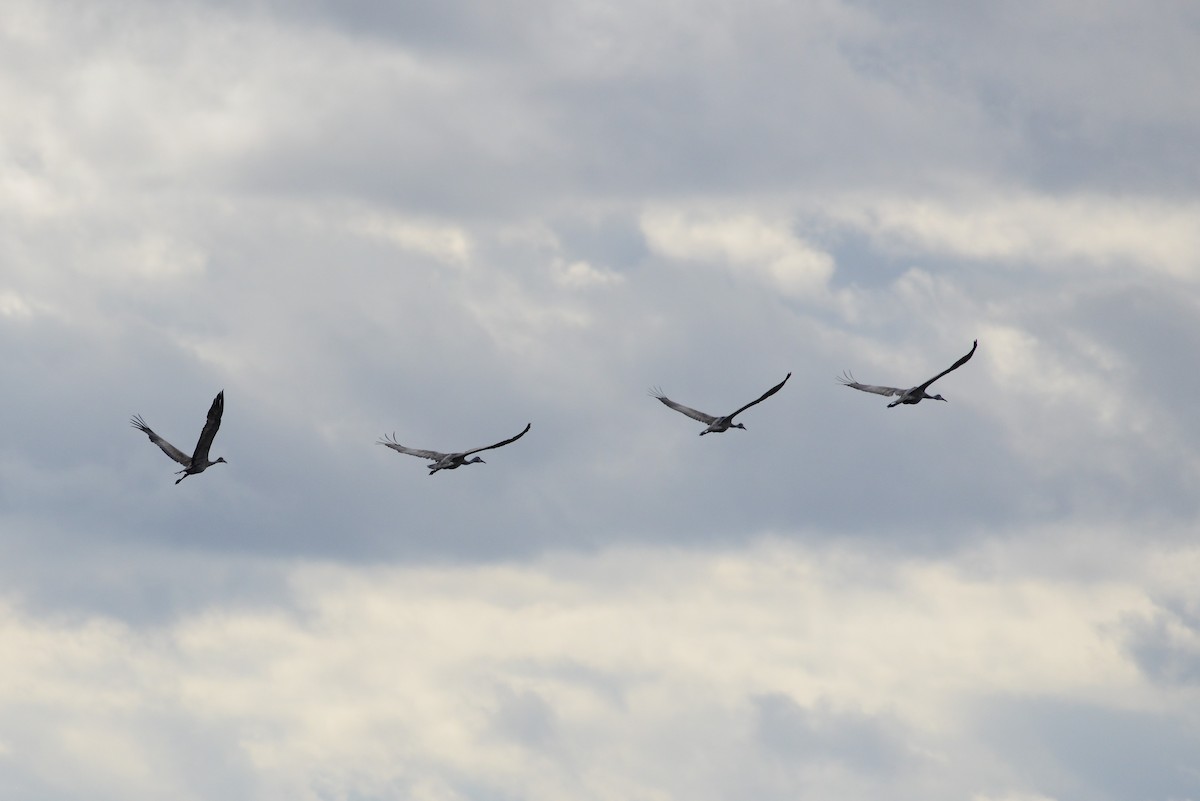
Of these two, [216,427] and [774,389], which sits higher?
[774,389]

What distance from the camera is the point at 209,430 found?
457 ft

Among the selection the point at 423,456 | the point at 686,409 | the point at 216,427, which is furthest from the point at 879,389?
the point at 216,427

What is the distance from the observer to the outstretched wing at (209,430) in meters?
135

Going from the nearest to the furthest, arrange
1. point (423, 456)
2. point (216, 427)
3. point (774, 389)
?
point (216, 427), point (774, 389), point (423, 456)

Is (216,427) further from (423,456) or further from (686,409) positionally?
(686,409)

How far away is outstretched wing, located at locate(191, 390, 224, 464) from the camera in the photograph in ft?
443

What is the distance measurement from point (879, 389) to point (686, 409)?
18078 millimetres

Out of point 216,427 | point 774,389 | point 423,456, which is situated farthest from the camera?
point 423,456

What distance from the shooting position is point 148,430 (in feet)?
483

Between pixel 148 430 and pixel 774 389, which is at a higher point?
pixel 774 389

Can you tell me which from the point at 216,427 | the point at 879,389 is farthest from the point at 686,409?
the point at 216,427

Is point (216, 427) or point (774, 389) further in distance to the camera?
point (774, 389)

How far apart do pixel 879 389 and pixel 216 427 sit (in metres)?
62.0

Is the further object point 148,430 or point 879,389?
point 879,389
